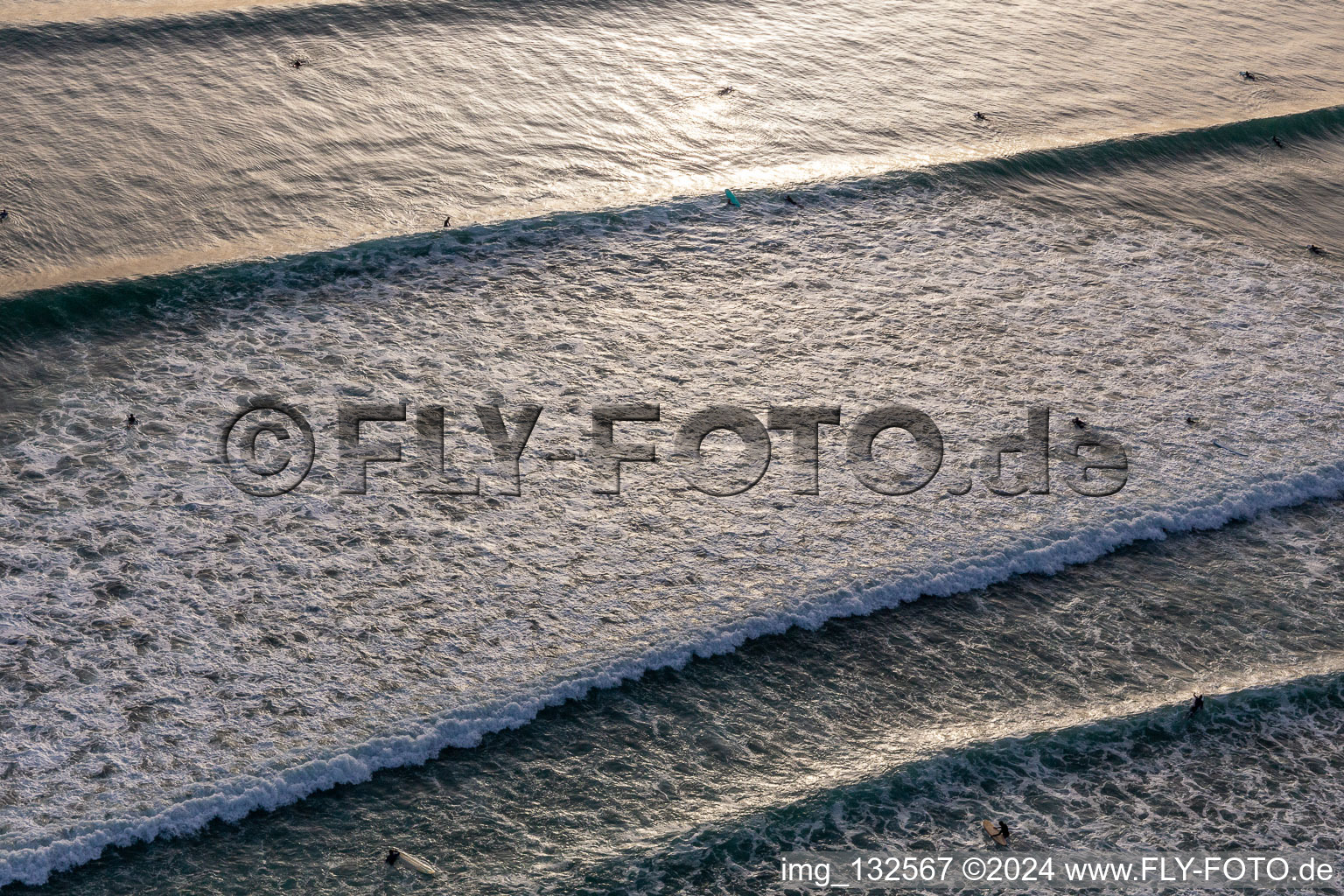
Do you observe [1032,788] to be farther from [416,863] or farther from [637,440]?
[637,440]

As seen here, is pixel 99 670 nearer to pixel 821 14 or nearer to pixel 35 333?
pixel 35 333

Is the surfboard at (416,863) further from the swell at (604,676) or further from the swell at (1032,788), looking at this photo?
the swell at (1032,788)

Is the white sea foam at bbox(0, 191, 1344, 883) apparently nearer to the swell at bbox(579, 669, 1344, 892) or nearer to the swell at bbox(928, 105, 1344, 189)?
the swell at bbox(928, 105, 1344, 189)

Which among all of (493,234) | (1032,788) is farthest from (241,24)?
(1032,788)

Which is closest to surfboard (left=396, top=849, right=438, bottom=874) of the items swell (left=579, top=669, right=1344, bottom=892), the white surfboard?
the white surfboard

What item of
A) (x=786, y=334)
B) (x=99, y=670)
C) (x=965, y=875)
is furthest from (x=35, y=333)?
(x=965, y=875)

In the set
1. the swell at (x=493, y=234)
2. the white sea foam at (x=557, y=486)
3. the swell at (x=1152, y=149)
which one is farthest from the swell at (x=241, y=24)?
the swell at (x=1152, y=149)
